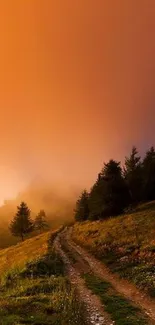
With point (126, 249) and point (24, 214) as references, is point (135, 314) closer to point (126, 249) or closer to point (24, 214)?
point (126, 249)

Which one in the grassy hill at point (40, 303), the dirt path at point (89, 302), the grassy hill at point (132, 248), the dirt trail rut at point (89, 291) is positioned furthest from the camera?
the grassy hill at point (132, 248)

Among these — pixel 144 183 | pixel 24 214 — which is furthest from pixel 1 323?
pixel 24 214

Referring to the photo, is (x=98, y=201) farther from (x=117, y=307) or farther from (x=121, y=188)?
(x=117, y=307)

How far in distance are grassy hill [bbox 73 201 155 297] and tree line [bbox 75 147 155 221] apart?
1226 cm

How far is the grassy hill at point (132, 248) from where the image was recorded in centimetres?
2872

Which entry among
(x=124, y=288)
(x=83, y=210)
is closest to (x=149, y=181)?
(x=83, y=210)

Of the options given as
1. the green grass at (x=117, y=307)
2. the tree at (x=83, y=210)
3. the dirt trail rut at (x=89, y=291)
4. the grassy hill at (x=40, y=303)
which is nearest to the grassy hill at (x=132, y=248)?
the dirt trail rut at (x=89, y=291)

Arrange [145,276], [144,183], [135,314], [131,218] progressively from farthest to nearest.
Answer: [144,183]
[131,218]
[145,276]
[135,314]

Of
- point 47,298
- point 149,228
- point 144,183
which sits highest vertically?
point 144,183

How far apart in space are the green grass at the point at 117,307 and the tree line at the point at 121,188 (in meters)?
48.3

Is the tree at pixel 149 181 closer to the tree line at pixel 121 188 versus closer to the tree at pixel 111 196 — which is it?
the tree line at pixel 121 188

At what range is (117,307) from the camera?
801 inches

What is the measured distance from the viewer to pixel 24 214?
10956cm

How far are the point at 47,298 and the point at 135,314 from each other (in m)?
6.79
